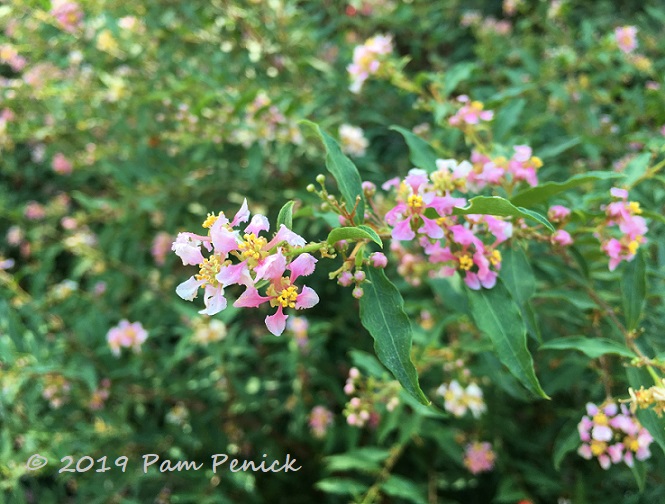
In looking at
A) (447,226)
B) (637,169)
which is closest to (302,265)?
(447,226)

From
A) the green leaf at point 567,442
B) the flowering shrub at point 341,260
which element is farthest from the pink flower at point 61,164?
the green leaf at point 567,442

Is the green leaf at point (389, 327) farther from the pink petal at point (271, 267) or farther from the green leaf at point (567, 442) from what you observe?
the green leaf at point (567, 442)

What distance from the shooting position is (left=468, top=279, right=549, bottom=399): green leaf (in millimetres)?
1124

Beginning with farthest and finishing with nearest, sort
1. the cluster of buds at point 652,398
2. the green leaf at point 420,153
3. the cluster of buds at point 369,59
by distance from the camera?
the cluster of buds at point 369,59 → the green leaf at point 420,153 → the cluster of buds at point 652,398

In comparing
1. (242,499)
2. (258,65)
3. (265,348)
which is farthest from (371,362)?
(258,65)

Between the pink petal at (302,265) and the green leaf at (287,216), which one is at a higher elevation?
the green leaf at (287,216)

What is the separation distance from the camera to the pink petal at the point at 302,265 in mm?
1016

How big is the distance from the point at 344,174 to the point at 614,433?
3.01 ft

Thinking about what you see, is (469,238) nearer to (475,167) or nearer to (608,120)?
(475,167)

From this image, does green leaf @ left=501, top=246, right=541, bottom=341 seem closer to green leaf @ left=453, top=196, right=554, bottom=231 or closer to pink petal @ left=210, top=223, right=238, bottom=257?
green leaf @ left=453, top=196, right=554, bottom=231

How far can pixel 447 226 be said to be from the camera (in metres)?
1.23

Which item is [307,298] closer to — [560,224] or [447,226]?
[447,226]

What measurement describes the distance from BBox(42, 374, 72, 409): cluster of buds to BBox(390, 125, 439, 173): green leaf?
5.87 ft

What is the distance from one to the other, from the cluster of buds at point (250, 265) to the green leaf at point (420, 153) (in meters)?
0.60
